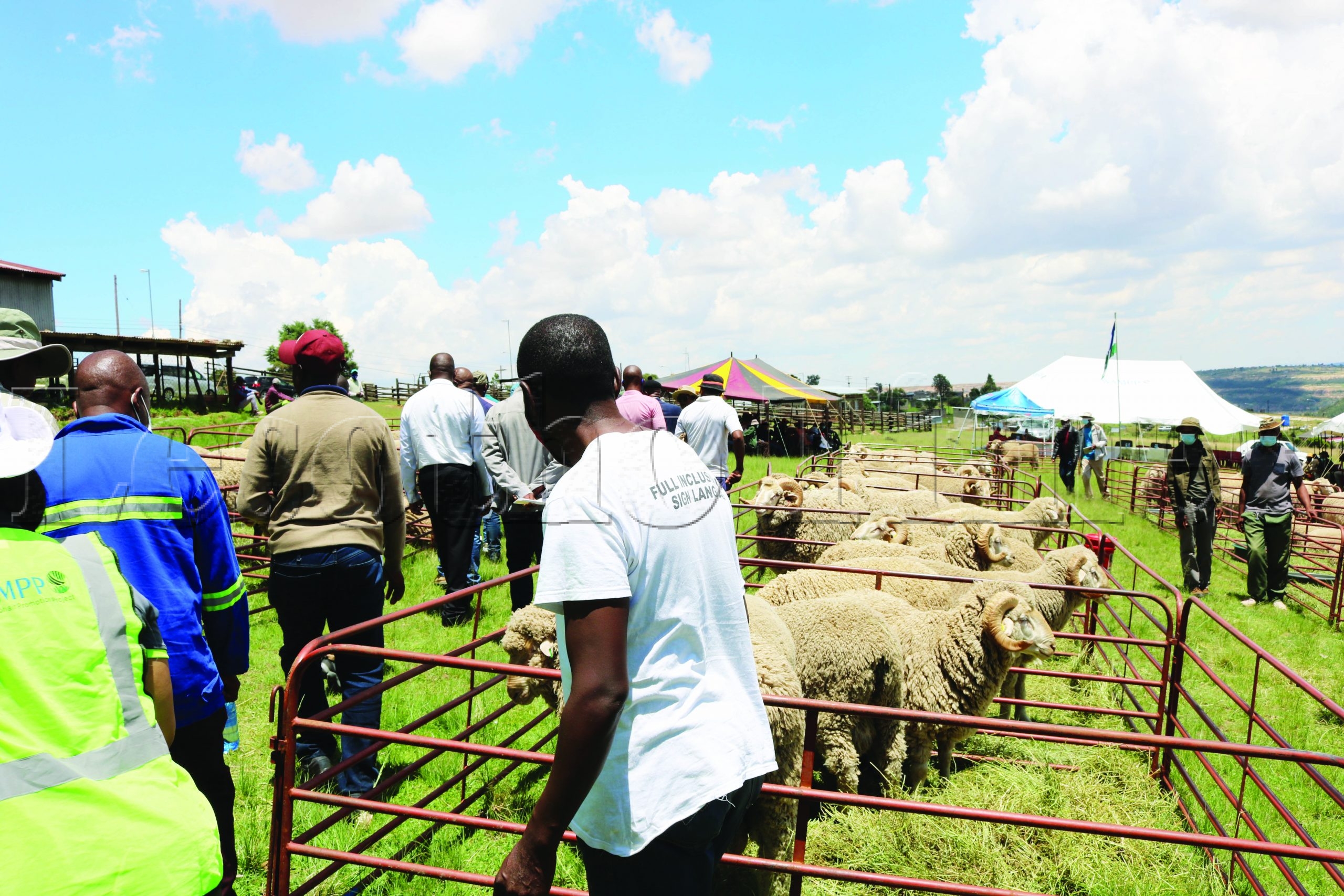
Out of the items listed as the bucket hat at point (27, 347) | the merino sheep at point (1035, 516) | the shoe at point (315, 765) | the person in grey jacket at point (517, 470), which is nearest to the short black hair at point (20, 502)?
the bucket hat at point (27, 347)

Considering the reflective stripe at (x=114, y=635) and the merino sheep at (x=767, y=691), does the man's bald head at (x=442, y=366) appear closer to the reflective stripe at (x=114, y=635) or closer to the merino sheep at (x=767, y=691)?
the merino sheep at (x=767, y=691)

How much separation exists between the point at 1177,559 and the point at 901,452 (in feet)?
23.1

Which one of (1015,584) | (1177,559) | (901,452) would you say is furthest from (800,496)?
(901,452)

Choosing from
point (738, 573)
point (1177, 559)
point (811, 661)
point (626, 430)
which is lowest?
point (1177, 559)

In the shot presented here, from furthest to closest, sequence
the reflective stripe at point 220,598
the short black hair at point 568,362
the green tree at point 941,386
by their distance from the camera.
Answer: the green tree at point 941,386 < the reflective stripe at point 220,598 < the short black hair at point 568,362

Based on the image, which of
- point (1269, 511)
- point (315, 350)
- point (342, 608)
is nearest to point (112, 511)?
point (342, 608)

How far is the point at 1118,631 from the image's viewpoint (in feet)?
24.0

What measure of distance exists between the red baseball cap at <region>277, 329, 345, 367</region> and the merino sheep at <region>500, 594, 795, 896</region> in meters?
1.60

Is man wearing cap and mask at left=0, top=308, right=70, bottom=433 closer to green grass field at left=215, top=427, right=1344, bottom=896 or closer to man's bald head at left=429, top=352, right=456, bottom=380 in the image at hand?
green grass field at left=215, top=427, right=1344, bottom=896

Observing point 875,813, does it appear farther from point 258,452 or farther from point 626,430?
point 258,452

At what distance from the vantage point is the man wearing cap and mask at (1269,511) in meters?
8.46

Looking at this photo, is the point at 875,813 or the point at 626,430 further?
the point at 875,813

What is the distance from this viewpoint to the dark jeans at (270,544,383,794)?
11.3ft

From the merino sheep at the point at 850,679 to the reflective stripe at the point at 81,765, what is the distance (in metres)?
3.25
